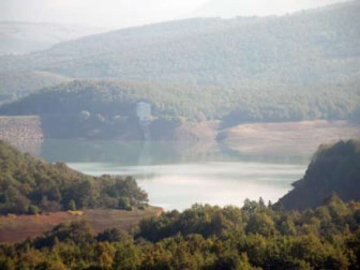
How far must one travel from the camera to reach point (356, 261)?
20.4 m

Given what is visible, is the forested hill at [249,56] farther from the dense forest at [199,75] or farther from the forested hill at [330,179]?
the forested hill at [330,179]

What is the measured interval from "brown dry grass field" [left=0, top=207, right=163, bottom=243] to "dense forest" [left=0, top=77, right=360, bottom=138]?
148ft

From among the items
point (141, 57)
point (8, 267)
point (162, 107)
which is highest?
point (141, 57)

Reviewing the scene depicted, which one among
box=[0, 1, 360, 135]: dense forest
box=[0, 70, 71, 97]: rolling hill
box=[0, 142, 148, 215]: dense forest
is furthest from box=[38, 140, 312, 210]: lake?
box=[0, 70, 71, 97]: rolling hill

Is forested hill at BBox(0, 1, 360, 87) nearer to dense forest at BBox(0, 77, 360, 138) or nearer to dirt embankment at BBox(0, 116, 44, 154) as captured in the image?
dense forest at BBox(0, 77, 360, 138)

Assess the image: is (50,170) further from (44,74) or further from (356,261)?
(44,74)

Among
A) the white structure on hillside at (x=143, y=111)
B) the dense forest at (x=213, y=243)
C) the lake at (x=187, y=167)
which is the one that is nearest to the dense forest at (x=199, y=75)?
the white structure on hillside at (x=143, y=111)

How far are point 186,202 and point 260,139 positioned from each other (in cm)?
3341

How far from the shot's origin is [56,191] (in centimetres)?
3672

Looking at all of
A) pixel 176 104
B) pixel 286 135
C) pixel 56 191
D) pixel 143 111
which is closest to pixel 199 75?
pixel 176 104

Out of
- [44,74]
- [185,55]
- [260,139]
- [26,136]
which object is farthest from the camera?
[185,55]

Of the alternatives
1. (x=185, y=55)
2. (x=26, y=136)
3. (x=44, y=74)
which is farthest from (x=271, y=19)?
(x=26, y=136)

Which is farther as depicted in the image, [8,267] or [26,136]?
[26,136]

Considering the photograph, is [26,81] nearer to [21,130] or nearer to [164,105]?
[164,105]
